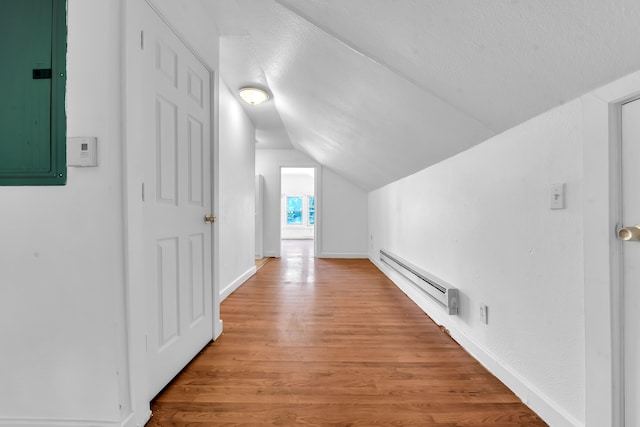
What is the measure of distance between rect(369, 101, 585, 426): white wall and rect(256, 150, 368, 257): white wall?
133 inches

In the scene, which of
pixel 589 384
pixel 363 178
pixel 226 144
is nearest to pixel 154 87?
pixel 226 144

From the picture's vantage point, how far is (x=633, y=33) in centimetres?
74

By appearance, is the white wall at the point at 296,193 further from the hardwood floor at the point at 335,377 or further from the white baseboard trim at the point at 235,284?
the hardwood floor at the point at 335,377

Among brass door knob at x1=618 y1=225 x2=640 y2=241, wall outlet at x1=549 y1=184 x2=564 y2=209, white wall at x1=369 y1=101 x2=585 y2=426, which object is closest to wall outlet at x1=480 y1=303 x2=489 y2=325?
white wall at x1=369 y1=101 x2=585 y2=426

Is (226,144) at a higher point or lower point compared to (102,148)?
higher

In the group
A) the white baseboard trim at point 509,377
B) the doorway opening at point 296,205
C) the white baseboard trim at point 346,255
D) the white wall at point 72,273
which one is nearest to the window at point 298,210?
the doorway opening at point 296,205

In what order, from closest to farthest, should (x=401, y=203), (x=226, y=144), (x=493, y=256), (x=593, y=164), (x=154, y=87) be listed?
1. (x=593, y=164)
2. (x=154, y=87)
3. (x=493, y=256)
4. (x=226, y=144)
5. (x=401, y=203)

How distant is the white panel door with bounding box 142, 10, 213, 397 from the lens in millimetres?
1265

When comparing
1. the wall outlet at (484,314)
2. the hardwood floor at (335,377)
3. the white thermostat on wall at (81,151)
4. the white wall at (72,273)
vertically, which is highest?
the white thermostat on wall at (81,151)

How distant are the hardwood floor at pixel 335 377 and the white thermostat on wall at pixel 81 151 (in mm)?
1139

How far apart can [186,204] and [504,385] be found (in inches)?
78.9

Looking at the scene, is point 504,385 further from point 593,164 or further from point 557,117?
point 557,117

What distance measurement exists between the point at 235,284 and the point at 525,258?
279cm

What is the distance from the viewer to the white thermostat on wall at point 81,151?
1.05 meters
